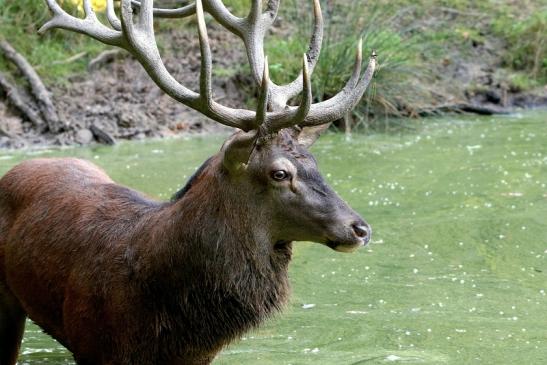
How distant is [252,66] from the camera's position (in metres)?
5.74

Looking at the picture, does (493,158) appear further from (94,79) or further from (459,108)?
(94,79)

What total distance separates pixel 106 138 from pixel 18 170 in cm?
651

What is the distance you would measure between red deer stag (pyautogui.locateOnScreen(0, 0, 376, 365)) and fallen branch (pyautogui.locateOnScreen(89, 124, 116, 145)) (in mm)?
7032

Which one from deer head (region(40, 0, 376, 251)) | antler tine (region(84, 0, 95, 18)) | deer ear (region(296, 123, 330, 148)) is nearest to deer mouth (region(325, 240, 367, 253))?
deer head (region(40, 0, 376, 251))

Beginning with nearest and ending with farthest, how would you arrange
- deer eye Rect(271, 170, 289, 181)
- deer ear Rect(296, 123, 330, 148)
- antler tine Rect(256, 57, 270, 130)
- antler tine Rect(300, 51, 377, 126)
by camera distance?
antler tine Rect(256, 57, 270, 130), deer eye Rect(271, 170, 289, 181), antler tine Rect(300, 51, 377, 126), deer ear Rect(296, 123, 330, 148)

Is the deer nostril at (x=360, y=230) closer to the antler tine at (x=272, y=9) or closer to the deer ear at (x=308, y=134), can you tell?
the deer ear at (x=308, y=134)

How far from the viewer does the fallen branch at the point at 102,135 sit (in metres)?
12.6


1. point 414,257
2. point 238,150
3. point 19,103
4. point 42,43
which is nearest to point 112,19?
point 238,150

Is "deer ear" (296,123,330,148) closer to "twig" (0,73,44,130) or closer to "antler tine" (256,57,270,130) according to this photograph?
"antler tine" (256,57,270,130)

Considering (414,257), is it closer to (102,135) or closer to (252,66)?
(252,66)

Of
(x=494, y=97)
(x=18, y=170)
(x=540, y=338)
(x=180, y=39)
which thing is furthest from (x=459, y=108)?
(x=18, y=170)

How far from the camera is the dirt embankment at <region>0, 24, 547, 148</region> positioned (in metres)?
12.8

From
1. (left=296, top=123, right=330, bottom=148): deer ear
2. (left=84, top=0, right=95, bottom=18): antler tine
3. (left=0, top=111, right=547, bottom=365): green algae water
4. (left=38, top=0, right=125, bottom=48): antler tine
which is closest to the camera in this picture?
(left=296, top=123, right=330, bottom=148): deer ear

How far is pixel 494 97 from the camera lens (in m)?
15.4
